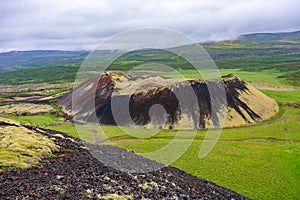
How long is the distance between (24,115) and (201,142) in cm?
3845

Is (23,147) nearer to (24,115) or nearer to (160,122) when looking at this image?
(160,122)

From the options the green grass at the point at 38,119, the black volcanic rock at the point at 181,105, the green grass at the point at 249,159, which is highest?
the black volcanic rock at the point at 181,105

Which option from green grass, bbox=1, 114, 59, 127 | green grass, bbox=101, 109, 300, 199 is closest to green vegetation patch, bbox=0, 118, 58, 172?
green grass, bbox=101, 109, 300, 199

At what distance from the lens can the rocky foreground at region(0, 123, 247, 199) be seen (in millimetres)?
13758

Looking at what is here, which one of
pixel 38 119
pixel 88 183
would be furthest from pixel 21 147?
pixel 38 119

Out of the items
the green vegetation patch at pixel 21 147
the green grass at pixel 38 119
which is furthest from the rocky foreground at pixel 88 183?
the green grass at pixel 38 119

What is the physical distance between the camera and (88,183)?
50.2 feet

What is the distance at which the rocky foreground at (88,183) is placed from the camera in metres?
13.8

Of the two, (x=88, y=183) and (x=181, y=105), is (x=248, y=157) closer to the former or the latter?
(x=181, y=105)

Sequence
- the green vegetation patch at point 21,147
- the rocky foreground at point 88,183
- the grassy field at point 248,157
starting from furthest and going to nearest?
the grassy field at point 248,157, the green vegetation patch at point 21,147, the rocky foreground at point 88,183

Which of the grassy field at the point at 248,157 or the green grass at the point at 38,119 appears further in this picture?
the green grass at the point at 38,119

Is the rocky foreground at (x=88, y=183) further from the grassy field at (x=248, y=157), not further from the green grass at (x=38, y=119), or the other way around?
the green grass at (x=38, y=119)

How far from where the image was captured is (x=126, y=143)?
36062 mm

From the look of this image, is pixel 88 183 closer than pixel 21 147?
Yes
